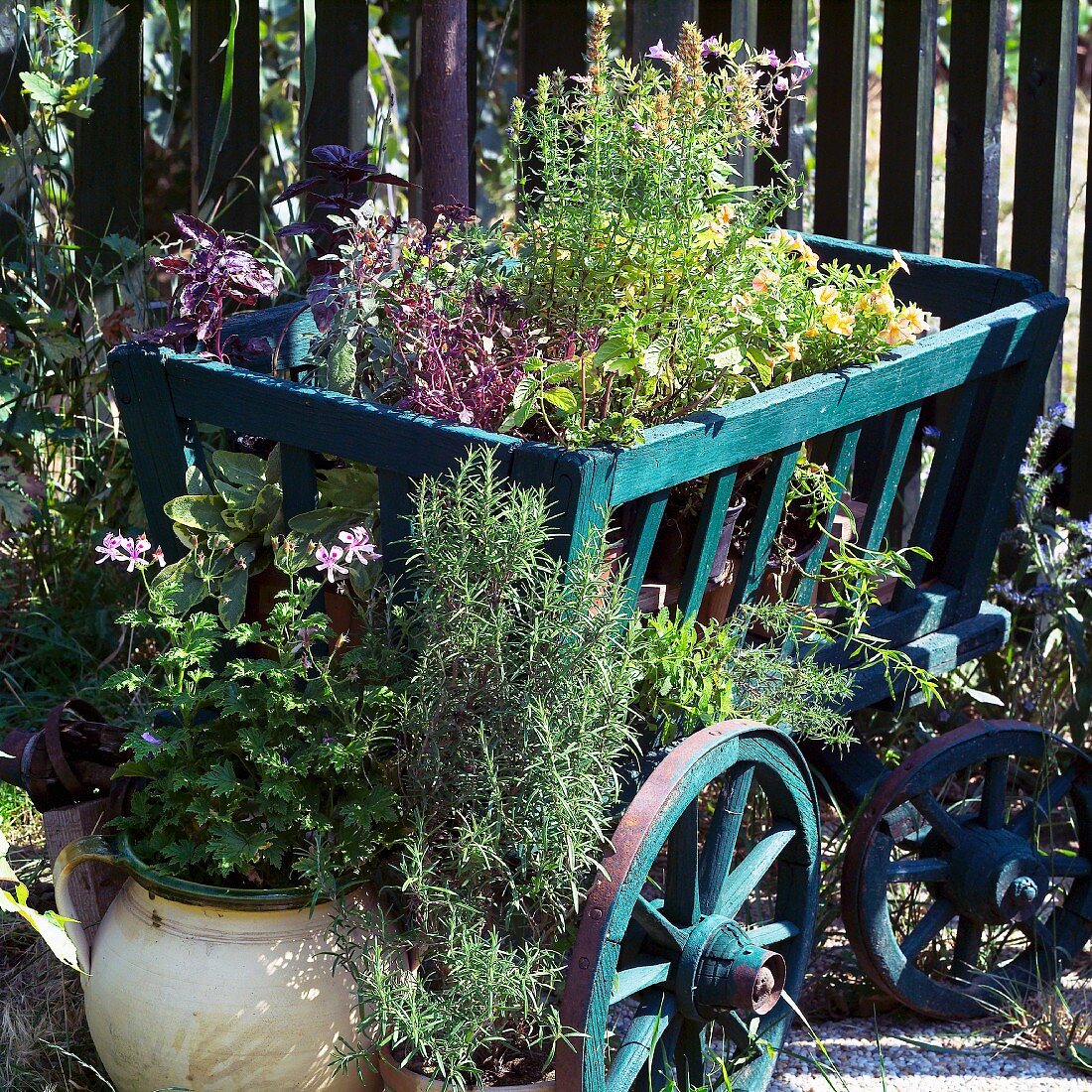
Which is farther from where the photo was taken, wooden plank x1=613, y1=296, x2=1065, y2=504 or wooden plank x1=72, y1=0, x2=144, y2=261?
wooden plank x1=72, y1=0, x2=144, y2=261

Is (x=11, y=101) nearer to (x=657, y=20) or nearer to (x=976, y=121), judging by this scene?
(x=657, y=20)

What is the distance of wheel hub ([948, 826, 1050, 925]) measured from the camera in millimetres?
2312

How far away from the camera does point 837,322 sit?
6.56ft

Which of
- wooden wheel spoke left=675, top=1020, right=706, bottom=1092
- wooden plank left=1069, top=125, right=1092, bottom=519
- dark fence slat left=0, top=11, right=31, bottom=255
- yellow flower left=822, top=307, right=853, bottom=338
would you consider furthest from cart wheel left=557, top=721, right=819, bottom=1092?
dark fence slat left=0, top=11, right=31, bottom=255

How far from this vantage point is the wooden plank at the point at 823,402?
1.73m

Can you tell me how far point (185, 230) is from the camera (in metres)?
2.04

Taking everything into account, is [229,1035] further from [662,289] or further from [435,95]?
[435,95]

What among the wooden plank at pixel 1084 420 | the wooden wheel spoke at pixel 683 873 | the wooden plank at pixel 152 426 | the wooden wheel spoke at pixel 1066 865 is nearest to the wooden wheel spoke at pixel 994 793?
the wooden wheel spoke at pixel 1066 865

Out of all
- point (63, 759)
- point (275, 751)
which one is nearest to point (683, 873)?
point (275, 751)

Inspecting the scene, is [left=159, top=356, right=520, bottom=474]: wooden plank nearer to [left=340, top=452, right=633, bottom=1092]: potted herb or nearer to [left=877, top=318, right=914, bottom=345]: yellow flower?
[left=340, top=452, right=633, bottom=1092]: potted herb

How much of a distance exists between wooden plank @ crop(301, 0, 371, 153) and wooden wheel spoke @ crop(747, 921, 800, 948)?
5.88 feet

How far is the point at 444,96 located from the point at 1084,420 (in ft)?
5.06

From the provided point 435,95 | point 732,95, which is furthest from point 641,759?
point 435,95

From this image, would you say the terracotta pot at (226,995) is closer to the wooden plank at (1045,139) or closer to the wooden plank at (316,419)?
the wooden plank at (316,419)
